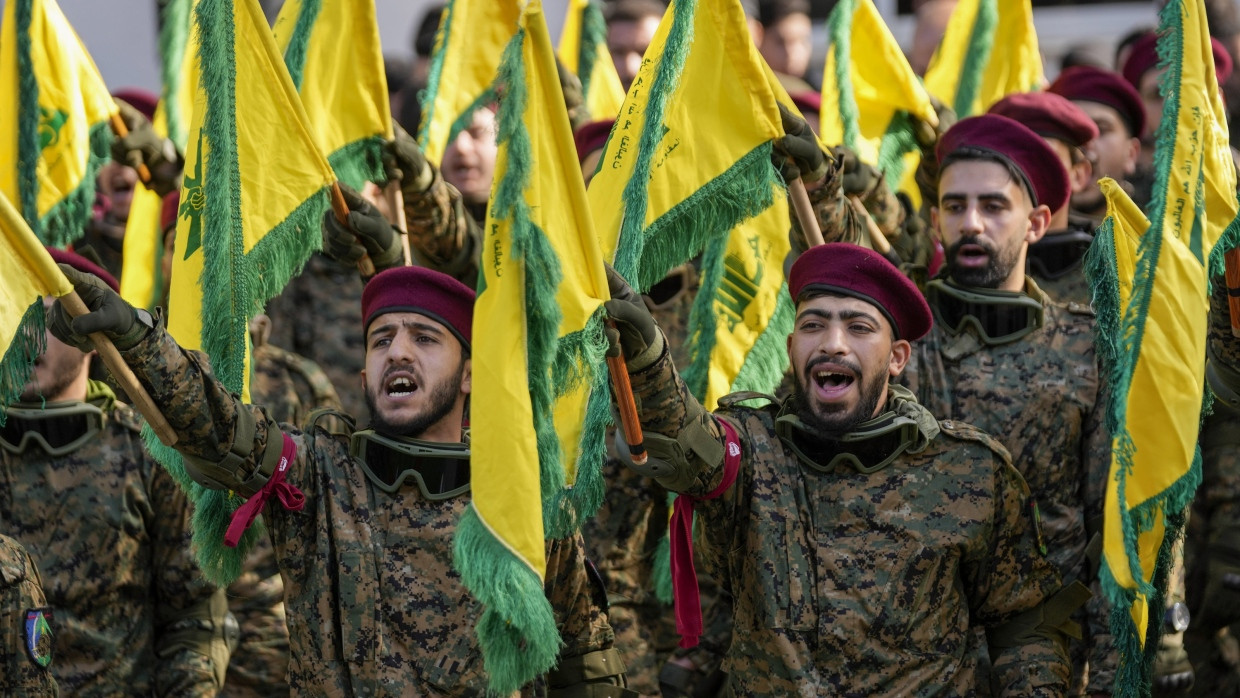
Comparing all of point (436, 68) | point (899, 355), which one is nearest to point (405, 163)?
point (436, 68)

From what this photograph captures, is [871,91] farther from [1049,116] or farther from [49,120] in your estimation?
[49,120]

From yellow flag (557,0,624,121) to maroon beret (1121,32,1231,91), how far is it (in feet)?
7.73

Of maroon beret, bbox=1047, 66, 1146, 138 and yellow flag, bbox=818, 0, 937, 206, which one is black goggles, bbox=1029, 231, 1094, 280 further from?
maroon beret, bbox=1047, 66, 1146, 138

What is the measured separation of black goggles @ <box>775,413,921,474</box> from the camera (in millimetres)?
6156

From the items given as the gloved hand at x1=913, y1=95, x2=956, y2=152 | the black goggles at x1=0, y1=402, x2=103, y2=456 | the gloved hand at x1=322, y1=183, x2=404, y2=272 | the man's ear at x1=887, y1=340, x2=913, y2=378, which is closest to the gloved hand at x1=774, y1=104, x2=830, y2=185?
the man's ear at x1=887, y1=340, x2=913, y2=378

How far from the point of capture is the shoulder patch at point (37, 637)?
561 centimetres

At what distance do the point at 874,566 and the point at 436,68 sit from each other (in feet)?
9.87

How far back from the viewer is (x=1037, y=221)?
24.5ft

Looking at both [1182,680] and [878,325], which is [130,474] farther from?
[1182,680]

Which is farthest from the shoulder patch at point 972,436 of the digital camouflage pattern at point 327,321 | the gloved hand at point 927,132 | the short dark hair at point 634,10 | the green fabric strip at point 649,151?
the short dark hair at point 634,10

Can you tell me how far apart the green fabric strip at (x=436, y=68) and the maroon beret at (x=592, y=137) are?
1.91ft

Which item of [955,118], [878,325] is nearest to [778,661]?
[878,325]

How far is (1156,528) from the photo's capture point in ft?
19.9

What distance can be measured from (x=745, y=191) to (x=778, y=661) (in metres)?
1.44
